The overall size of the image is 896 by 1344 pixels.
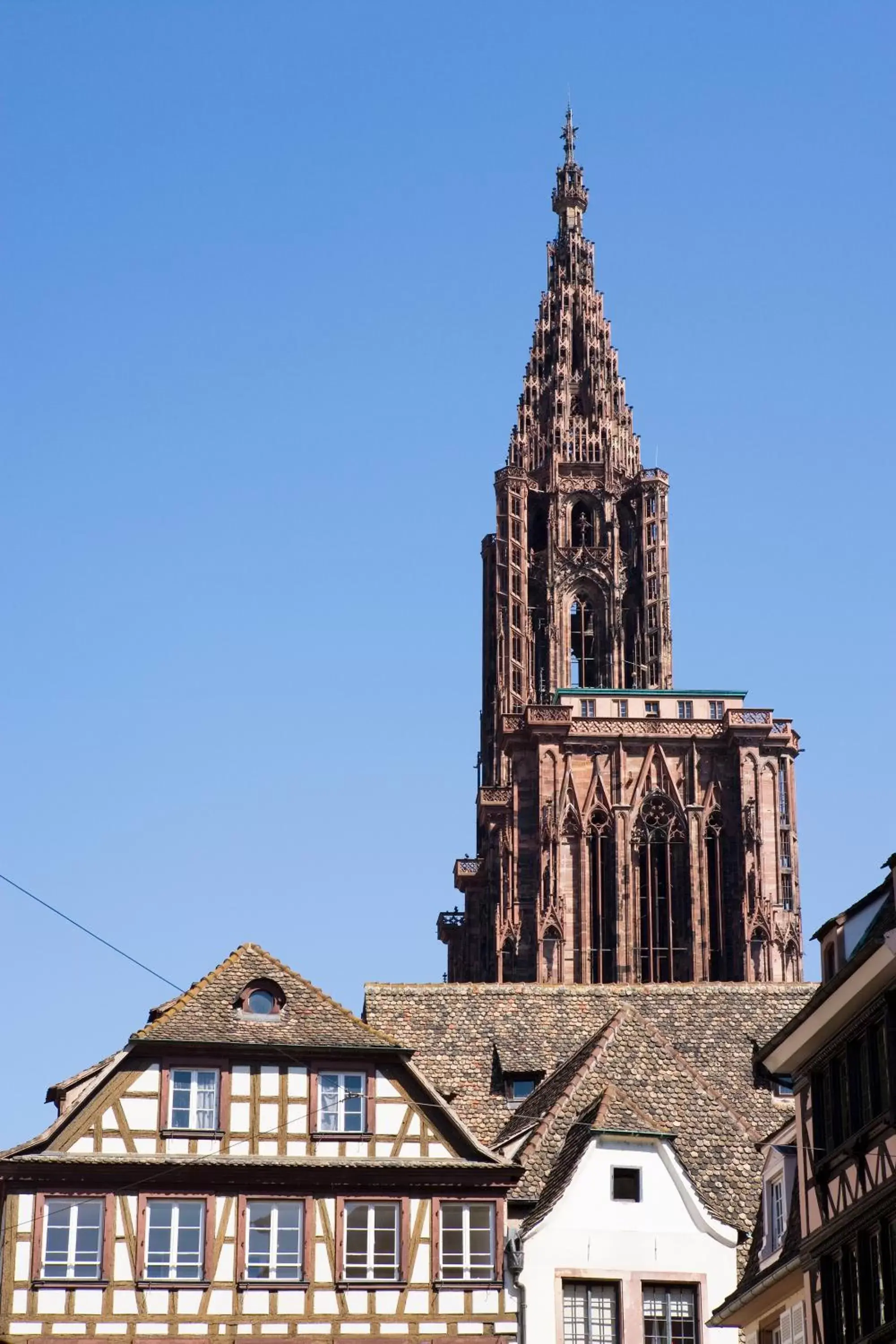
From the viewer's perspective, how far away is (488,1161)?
156 ft

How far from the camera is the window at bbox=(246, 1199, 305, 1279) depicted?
46438 millimetres

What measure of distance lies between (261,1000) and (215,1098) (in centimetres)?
202

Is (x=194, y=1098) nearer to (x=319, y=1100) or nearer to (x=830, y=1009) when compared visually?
(x=319, y=1100)

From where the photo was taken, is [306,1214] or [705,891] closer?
[306,1214]

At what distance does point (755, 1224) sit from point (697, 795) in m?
69.5

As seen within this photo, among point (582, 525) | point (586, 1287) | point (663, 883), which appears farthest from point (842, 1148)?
point (582, 525)

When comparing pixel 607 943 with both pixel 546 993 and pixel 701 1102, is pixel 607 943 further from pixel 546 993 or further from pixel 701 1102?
pixel 701 1102

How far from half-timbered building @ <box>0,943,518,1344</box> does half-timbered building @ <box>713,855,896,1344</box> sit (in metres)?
5.39

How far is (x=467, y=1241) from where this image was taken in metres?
47.0

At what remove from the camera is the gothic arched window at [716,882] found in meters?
116

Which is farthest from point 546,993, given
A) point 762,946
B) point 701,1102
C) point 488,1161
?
point 762,946

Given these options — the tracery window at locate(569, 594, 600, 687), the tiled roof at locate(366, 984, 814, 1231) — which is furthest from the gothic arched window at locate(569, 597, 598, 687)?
the tiled roof at locate(366, 984, 814, 1231)

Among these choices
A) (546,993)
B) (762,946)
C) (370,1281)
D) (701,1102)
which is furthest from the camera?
(762,946)

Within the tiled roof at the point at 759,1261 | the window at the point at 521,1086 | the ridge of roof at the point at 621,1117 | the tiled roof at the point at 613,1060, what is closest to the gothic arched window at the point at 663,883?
the tiled roof at the point at 613,1060
